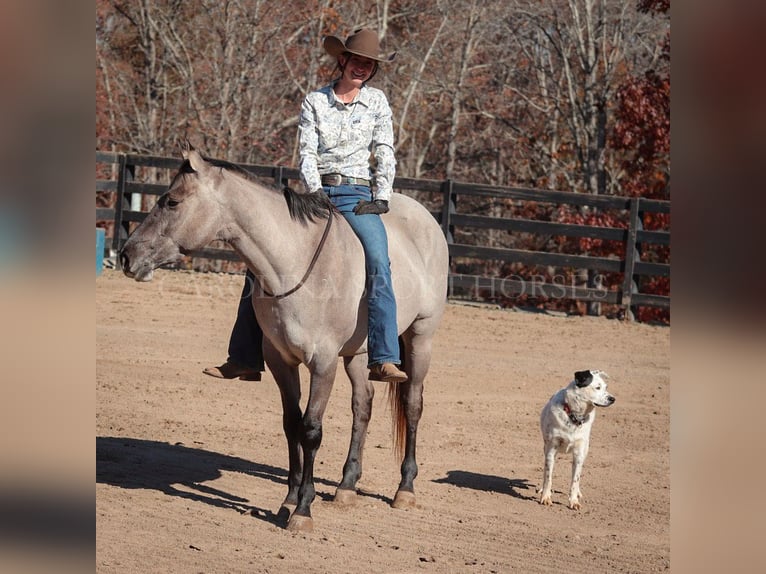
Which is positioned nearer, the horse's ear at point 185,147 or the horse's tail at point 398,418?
the horse's ear at point 185,147

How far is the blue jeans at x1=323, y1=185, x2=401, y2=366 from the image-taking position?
5133 millimetres

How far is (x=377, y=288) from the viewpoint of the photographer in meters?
5.17

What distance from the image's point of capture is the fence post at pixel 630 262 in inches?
537

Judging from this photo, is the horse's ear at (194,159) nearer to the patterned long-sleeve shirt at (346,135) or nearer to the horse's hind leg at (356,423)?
the patterned long-sleeve shirt at (346,135)

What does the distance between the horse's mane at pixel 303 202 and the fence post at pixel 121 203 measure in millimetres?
10662

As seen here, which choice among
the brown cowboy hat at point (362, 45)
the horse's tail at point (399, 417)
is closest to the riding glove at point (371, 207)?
the brown cowboy hat at point (362, 45)

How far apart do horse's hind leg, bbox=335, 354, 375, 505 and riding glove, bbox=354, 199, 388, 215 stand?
891 mm

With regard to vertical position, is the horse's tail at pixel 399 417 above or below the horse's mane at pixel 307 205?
below

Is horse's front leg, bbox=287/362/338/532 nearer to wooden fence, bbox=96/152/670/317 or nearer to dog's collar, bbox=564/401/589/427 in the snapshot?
dog's collar, bbox=564/401/589/427

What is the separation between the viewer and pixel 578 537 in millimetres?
5160

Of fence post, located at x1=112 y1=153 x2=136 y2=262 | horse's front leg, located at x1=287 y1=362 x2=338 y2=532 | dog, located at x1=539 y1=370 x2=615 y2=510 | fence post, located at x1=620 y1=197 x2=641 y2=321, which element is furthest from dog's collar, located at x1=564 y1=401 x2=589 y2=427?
fence post, located at x1=112 y1=153 x2=136 y2=262
